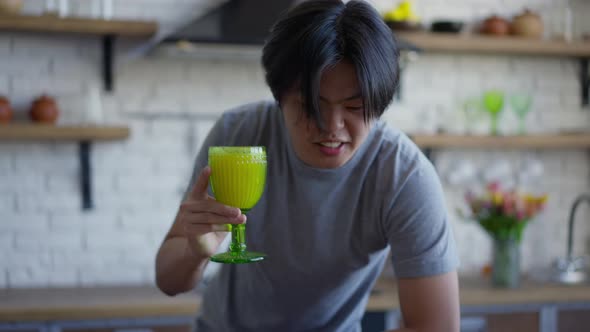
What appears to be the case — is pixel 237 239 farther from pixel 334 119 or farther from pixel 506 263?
pixel 506 263

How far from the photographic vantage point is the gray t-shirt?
1625mm

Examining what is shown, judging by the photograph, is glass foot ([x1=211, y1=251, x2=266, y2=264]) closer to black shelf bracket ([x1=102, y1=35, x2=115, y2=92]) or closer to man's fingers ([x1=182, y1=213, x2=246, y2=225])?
man's fingers ([x1=182, y1=213, x2=246, y2=225])

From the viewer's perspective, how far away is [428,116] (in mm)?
4125

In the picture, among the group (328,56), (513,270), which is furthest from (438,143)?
(328,56)

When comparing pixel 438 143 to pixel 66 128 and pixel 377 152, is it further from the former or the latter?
pixel 377 152

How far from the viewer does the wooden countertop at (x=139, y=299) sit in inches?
123

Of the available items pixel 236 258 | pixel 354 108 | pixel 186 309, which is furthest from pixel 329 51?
pixel 186 309

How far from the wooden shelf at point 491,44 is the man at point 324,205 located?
216 centimetres

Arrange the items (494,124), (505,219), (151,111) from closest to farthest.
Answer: (505,219), (151,111), (494,124)

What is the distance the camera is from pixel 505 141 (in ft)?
13.0

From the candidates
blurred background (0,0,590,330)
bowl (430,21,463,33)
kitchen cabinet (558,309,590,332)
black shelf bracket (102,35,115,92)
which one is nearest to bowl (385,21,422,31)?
blurred background (0,0,590,330)

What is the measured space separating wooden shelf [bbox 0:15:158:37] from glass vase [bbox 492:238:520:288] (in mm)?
1931

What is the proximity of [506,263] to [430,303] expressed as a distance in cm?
216

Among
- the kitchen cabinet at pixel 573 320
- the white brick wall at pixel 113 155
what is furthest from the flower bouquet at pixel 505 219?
the white brick wall at pixel 113 155
